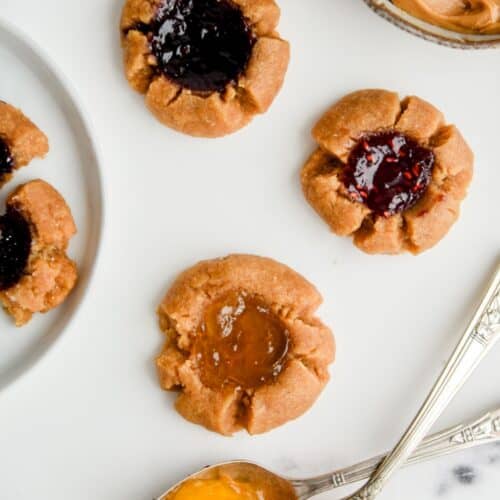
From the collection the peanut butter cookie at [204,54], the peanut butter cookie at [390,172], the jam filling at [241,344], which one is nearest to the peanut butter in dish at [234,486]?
the jam filling at [241,344]

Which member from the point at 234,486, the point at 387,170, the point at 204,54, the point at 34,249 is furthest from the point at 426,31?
the point at 234,486

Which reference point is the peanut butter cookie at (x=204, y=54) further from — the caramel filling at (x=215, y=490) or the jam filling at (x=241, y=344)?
Result: the caramel filling at (x=215, y=490)

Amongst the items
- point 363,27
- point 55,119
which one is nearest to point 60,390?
point 55,119

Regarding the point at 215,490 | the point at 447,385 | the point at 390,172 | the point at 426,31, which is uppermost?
the point at 426,31

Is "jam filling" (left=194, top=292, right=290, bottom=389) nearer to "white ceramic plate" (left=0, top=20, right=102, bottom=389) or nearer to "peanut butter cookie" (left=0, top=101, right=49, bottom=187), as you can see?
"white ceramic plate" (left=0, top=20, right=102, bottom=389)

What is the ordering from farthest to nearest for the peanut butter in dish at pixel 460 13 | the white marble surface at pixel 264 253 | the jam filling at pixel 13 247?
the white marble surface at pixel 264 253 → the jam filling at pixel 13 247 → the peanut butter in dish at pixel 460 13

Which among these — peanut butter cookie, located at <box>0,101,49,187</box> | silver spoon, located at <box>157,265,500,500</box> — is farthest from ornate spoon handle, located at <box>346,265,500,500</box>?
peanut butter cookie, located at <box>0,101,49,187</box>

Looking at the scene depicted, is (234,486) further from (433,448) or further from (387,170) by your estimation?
(387,170)
